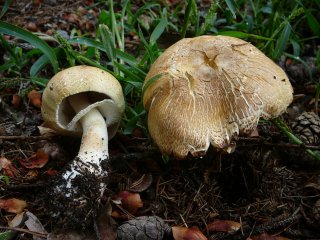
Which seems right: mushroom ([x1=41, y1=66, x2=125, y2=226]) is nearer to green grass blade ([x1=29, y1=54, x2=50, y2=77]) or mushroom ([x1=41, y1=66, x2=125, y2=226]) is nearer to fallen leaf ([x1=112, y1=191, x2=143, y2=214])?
fallen leaf ([x1=112, y1=191, x2=143, y2=214])

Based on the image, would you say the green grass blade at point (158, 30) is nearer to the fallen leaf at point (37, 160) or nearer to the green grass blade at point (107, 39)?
the green grass blade at point (107, 39)

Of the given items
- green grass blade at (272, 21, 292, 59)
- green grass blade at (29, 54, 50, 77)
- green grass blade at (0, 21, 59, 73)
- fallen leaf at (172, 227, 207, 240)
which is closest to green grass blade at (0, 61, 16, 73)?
green grass blade at (29, 54, 50, 77)

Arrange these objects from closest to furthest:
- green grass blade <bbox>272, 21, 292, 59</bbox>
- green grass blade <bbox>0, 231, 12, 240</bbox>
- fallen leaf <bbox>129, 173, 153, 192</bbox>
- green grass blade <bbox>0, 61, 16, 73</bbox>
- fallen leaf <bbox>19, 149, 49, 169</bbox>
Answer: green grass blade <bbox>0, 231, 12, 240</bbox>, fallen leaf <bbox>129, 173, 153, 192</bbox>, fallen leaf <bbox>19, 149, 49, 169</bbox>, green grass blade <bbox>0, 61, 16, 73</bbox>, green grass blade <bbox>272, 21, 292, 59</bbox>

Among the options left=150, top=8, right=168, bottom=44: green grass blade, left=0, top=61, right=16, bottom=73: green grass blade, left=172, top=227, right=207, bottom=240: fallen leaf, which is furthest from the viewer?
left=150, top=8, right=168, bottom=44: green grass blade

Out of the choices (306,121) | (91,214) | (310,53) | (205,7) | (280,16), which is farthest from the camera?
(205,7)

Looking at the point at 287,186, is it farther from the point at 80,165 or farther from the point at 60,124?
the point at 60,124

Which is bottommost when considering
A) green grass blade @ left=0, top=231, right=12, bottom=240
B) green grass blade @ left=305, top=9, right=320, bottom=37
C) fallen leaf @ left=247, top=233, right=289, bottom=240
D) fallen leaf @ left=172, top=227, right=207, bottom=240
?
fallen leaf @ left=247, top=233, right=289, bottom=240

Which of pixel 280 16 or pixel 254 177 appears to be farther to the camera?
pixel 280 16

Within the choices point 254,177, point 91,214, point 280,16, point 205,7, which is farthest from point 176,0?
point 91,214
